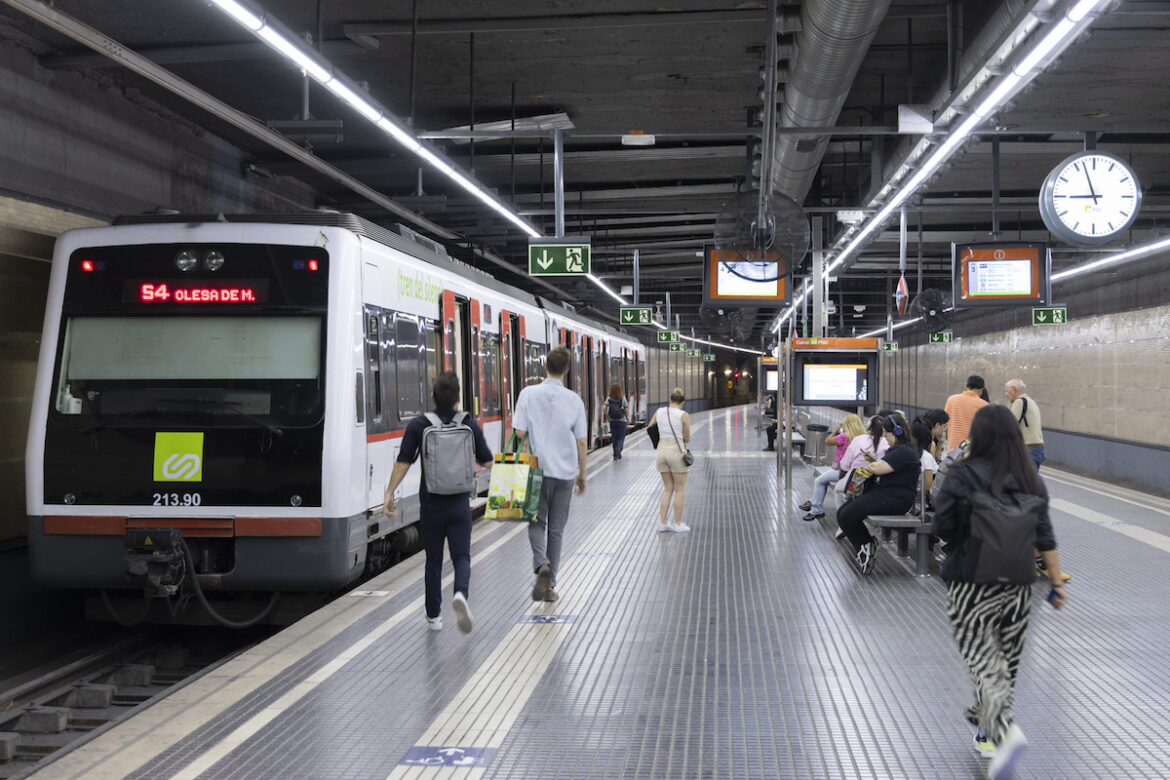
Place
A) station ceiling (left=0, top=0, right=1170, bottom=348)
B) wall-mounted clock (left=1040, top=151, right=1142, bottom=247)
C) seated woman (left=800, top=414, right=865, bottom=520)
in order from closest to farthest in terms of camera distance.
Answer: station ceiling (left=0, top=0, right=1170, bottom=348) → wall-mounted clock (left=1040, top=151, right=1142, bottom=247) → seated woman (left=800, top=414, right=865, bottom=520)

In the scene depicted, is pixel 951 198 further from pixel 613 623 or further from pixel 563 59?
pixel 613 623

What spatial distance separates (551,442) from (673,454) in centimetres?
394

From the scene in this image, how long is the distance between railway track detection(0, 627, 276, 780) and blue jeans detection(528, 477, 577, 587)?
221 centimetres

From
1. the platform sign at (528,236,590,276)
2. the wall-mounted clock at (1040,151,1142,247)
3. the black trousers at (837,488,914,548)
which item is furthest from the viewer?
the platform sign at (528,236,590,276)

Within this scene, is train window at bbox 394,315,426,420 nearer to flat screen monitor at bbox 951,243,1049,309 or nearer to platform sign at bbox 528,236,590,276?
platform sign at bbox 528,236,590,276

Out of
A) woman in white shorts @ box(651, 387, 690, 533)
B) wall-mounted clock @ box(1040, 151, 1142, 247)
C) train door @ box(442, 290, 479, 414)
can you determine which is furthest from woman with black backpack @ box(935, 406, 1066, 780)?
wall-mounted clock @ box(1040, 151, 1142, 247)

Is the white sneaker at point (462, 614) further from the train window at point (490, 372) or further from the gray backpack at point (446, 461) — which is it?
the train window at point (490, 372)

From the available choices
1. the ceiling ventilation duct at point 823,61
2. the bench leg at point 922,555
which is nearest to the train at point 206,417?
the ceiling ventilation duct at point 823,61

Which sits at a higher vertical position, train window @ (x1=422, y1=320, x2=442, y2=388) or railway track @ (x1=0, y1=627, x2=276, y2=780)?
train window @ (x1=422, y1=320, x2=442, y2=388)

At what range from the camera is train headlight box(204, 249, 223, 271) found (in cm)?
837

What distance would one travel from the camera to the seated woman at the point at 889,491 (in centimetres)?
962

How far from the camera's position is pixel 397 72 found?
44.6ft

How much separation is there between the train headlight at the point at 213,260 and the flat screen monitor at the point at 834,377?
10398mm

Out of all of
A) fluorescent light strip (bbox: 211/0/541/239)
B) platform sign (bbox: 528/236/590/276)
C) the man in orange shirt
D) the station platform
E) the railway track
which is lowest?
the railway track
